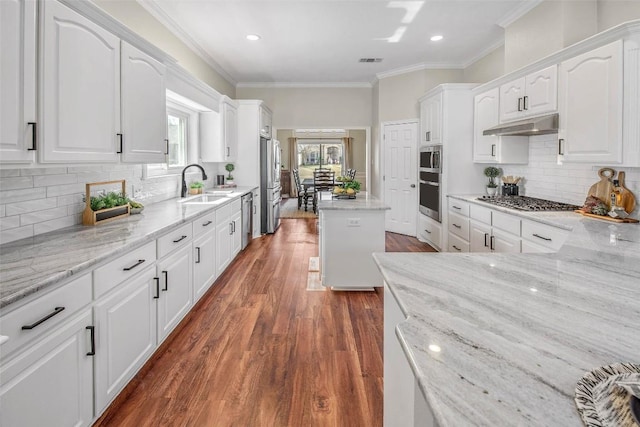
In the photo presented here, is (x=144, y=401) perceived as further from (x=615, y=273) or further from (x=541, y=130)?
(x=541, y=130)

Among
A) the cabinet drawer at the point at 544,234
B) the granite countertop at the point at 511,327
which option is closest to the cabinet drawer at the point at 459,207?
the cabinet drawer at the point at 544,234

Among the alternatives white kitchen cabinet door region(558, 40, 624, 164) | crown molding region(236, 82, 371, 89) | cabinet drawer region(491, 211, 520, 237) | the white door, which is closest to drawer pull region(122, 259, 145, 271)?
cabinet drawer region(491, 211, 520, 237)

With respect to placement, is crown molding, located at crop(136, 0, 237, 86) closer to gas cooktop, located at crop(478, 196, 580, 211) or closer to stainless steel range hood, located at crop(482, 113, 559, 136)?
stainless steel range hood, located at crop(482, 113, 559, 136)

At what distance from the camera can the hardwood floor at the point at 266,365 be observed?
1.97 m

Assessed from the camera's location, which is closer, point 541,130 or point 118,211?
point 118,211

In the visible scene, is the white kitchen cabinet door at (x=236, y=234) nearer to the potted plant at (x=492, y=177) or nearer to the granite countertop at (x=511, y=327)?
the potted plant at (x=492, y=177)

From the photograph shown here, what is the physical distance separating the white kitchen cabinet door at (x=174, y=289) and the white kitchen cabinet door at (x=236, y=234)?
5.53ft

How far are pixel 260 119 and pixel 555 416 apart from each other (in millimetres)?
6448

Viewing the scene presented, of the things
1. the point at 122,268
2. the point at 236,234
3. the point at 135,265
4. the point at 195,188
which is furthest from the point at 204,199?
the point at 122,268

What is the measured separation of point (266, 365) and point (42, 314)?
1372mm

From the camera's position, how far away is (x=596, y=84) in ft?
9.27

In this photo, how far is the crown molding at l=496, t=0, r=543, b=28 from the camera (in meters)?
3.86

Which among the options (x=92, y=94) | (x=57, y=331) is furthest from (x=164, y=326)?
(x=92, y=94)

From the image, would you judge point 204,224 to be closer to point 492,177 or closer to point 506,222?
point 506,222
